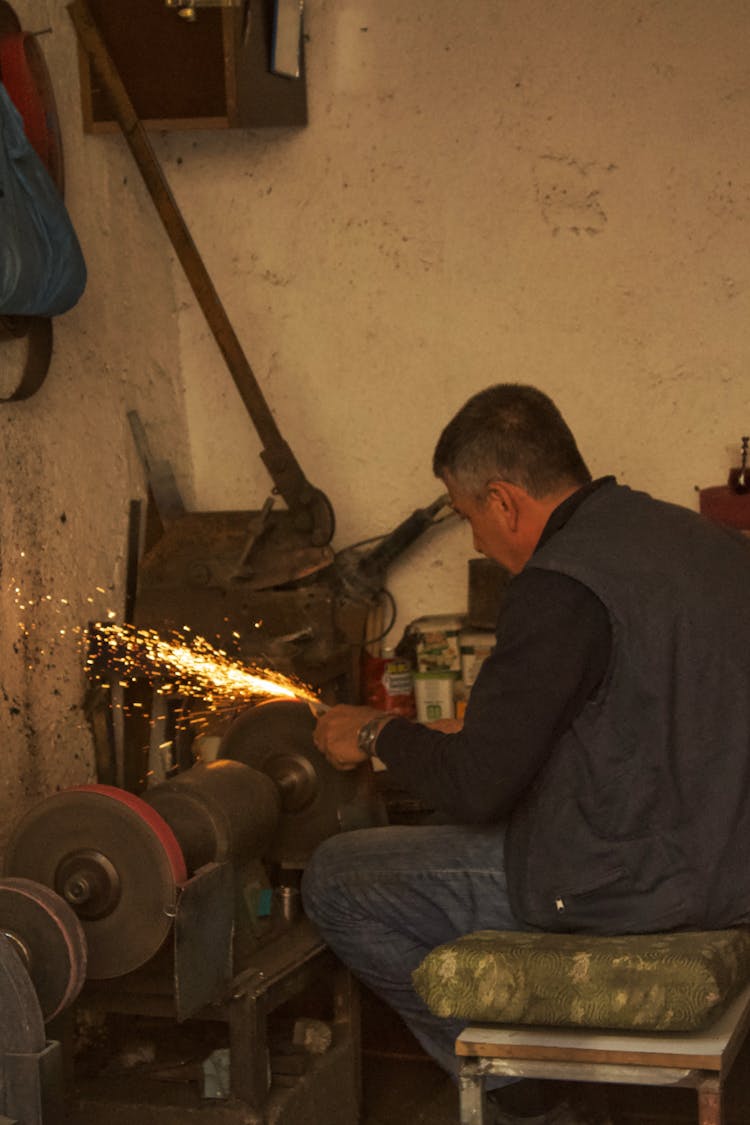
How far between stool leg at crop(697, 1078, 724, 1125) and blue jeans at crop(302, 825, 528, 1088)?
0.61 metres

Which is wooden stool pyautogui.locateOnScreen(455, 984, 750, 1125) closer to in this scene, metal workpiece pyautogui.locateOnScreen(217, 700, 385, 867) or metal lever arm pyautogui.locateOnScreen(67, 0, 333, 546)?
metal workpiece pyautogui.locateOnScreen(217, 700, 385, 867)

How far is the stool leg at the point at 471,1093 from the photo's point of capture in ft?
7.97

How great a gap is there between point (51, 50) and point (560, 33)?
4.75ft

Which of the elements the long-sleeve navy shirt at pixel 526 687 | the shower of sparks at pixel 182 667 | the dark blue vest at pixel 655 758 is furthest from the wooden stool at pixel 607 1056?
the shower of sparks at pixel 182 667

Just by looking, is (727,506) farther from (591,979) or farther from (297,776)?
(591,979)

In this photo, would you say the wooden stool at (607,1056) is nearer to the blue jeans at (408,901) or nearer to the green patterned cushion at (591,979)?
the green patterned cushion at (591,979)

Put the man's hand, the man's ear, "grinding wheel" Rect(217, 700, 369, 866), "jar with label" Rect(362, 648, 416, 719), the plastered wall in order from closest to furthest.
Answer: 1. the man's ear
2. the man's hand
3. "grinding wheel" Rect(217, 700, 369, 866)
4. the plastered wall
5. "jar with label" Rect(362, 648, 416, 719)

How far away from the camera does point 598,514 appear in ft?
8.84

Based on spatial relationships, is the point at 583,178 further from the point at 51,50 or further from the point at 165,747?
the point at 165,747

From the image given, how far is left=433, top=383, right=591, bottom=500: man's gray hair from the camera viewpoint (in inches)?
110

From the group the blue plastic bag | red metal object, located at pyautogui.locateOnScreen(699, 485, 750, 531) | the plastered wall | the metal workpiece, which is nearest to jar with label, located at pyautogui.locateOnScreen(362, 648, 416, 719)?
the plastered wall

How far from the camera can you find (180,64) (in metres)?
4.03

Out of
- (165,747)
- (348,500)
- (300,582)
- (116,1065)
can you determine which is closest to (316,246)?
(348,500)

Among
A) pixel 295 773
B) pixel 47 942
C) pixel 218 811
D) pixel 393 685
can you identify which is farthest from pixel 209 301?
pixel 47 942
